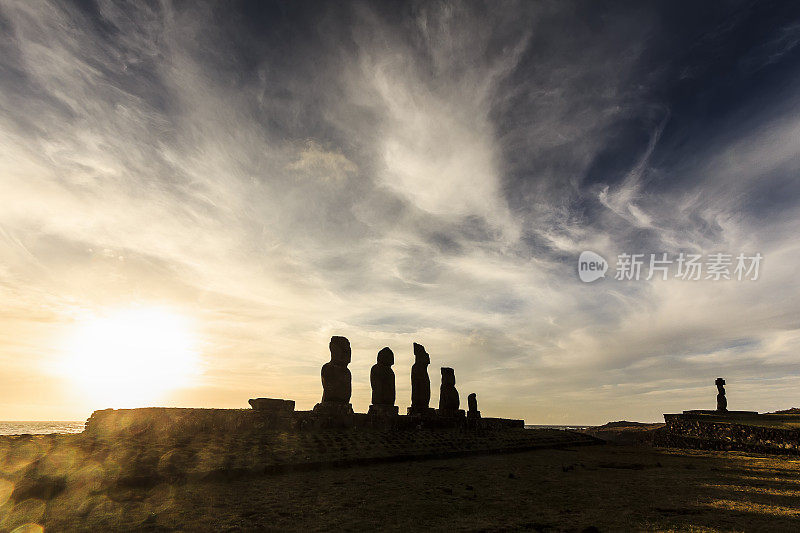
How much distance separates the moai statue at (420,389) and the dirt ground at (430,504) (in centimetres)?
1632

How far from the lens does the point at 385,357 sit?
27797 millimetres

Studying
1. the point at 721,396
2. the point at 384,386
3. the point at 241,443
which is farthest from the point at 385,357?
the point at 721,396

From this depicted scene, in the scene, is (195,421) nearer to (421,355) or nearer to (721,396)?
(421,355)

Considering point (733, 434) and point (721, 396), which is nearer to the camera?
point (733, 434)

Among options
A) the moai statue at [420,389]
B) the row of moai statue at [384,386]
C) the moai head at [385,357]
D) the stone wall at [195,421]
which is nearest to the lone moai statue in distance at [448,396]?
the row of moai statue at [384,386]

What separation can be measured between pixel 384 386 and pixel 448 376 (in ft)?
22.1

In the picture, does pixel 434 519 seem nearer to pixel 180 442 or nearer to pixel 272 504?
pixel 272 504

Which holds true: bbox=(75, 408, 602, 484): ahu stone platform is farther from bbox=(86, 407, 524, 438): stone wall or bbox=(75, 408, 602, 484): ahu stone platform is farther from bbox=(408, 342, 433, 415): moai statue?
bbox=(408, 342, 433, 415): moai statue

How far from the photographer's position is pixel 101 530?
659 centimetres

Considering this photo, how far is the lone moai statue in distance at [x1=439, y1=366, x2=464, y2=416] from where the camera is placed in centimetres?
3120

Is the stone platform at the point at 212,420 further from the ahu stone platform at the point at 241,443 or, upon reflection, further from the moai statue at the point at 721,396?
the moai statue at the point at 721,396

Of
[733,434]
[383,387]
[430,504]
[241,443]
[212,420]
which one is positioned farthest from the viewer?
[383,387]

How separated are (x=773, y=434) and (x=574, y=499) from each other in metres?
21.9

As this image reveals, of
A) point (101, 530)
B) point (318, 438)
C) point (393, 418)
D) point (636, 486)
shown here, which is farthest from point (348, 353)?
point (101, 530)
